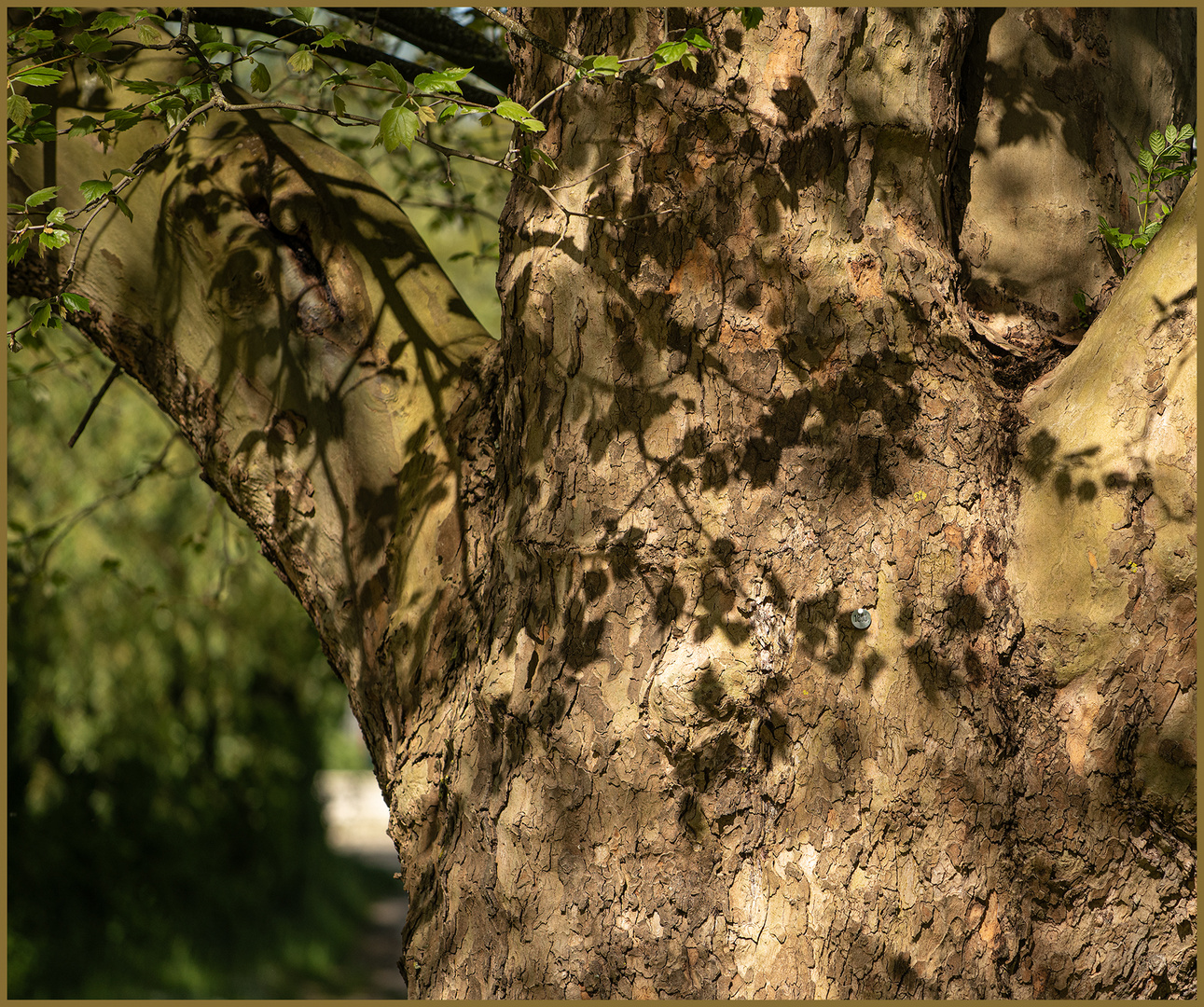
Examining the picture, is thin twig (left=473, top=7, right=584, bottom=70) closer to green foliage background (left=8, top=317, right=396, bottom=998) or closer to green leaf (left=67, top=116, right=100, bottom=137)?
green leaf (left=67, top=116, right=100, bottom=137)

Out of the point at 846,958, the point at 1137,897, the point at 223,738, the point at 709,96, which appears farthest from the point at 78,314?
the point at 223,738

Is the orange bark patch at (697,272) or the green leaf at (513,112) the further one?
the orange bark patch at (697,272)

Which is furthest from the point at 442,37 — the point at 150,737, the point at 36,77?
the point at 150,737

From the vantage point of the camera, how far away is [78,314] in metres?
2.15

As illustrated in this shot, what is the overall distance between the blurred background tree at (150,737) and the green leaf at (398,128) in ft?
16.0

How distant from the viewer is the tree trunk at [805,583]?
158 cm

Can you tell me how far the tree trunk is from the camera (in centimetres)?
158

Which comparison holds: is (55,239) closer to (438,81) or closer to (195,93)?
(195,93)

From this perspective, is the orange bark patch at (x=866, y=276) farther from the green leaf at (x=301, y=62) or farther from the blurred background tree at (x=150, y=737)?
the blurred background tree at (x=150, y=737)

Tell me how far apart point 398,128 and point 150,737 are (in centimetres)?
782

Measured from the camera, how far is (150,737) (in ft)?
26.4

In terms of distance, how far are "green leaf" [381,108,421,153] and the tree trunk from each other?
328 millimetres

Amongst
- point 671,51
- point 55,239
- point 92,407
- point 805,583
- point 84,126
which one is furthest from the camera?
point 92,407

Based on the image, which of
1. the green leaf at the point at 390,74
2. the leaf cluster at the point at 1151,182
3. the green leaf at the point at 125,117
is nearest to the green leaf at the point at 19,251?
the green leaf at the point at 125,117
